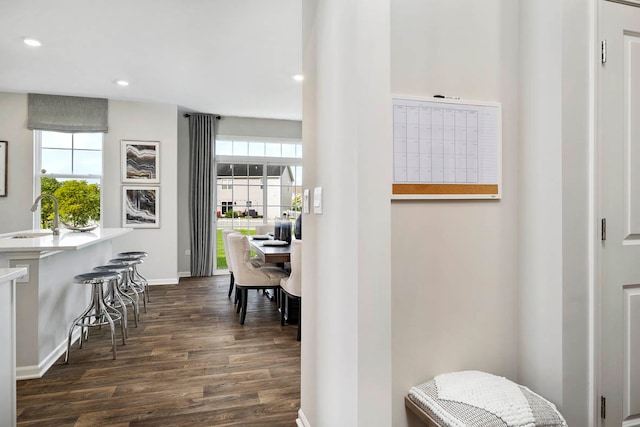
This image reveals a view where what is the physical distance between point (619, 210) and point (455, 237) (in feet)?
2.13

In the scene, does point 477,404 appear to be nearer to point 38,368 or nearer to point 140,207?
point 38,368

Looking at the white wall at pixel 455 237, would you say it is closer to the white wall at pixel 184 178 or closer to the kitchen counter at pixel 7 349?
the kitchen counter at pixel 7 349

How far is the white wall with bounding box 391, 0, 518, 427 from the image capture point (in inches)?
56.8

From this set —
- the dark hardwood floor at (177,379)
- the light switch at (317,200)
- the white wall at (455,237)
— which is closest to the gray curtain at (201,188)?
the dark hardwood floor at (177,379)

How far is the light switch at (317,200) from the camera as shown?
175 centimetres

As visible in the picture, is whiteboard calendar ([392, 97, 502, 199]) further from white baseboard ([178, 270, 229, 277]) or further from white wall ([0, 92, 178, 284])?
white baseboard ([178, 270, 229, 277])

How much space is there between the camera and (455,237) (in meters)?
1.50

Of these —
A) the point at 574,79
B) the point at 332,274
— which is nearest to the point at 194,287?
the point at 332,274

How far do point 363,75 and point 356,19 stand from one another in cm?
19

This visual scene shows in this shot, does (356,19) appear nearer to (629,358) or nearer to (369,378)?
(369,378)

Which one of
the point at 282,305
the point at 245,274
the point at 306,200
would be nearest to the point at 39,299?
the point at 245,274

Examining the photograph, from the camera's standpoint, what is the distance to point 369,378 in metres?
1.30

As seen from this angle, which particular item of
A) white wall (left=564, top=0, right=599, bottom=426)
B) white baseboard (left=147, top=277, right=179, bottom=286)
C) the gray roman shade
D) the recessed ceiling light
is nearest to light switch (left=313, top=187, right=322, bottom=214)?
white wall (left=564, top=0, right=599, bottom=426)

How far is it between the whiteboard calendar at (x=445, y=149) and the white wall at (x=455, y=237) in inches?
1.9
